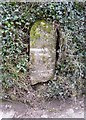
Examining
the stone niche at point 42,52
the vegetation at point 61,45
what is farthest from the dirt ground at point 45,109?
the stone niche at point 42,52

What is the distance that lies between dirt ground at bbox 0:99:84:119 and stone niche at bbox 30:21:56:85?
1.00 feet

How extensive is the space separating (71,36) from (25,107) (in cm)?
100

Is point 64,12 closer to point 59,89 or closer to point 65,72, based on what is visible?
point 65,72

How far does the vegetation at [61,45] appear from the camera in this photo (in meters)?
2.69

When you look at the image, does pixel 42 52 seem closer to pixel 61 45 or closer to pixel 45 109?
pixel 61 45

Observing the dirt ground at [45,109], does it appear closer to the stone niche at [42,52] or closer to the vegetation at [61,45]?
the vegetation at [61,45]

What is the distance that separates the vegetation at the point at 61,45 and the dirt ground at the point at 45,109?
0.12 m

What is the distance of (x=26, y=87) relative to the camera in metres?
2.81

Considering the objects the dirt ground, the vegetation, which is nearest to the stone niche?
the vegetation

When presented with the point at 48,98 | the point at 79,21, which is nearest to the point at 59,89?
the point at 48,98

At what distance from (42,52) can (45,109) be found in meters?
0.68

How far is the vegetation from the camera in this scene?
269 centimetres

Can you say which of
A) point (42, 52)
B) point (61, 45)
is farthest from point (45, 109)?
point (61, 45)

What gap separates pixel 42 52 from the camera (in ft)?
9.14
